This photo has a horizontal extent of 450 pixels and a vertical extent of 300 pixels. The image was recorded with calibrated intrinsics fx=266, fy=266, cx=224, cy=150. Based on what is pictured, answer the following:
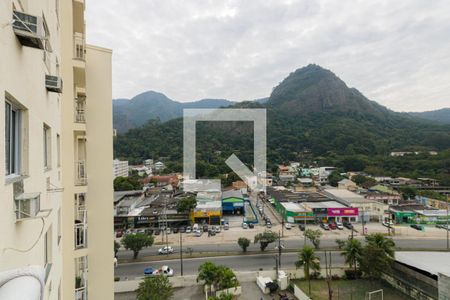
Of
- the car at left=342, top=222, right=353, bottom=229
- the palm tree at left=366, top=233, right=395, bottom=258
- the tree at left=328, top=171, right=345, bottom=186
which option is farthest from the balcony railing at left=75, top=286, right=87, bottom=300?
the tree at left=328, top=171, right=345, bottom=186

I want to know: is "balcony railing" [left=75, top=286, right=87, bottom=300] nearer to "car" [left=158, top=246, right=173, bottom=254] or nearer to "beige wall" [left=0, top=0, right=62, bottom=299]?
"beige wall" [left=0, top=0, right=62, bottom=299]

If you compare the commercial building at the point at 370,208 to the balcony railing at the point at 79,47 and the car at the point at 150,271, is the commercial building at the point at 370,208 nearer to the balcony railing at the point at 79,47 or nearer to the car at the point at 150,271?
the car at the point at 150,271

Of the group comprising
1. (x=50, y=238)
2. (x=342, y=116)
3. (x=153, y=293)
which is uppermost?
(x=342, y=116)

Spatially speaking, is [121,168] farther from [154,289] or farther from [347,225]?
[154,289]

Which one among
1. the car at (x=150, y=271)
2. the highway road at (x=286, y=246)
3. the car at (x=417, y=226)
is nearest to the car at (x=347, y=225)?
the highway road at (x=286, y=246)

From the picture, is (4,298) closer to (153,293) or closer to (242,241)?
(153,293)

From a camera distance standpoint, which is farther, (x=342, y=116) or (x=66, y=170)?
(x=342, y=116)

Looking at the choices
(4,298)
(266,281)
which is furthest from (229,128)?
(4,298)
